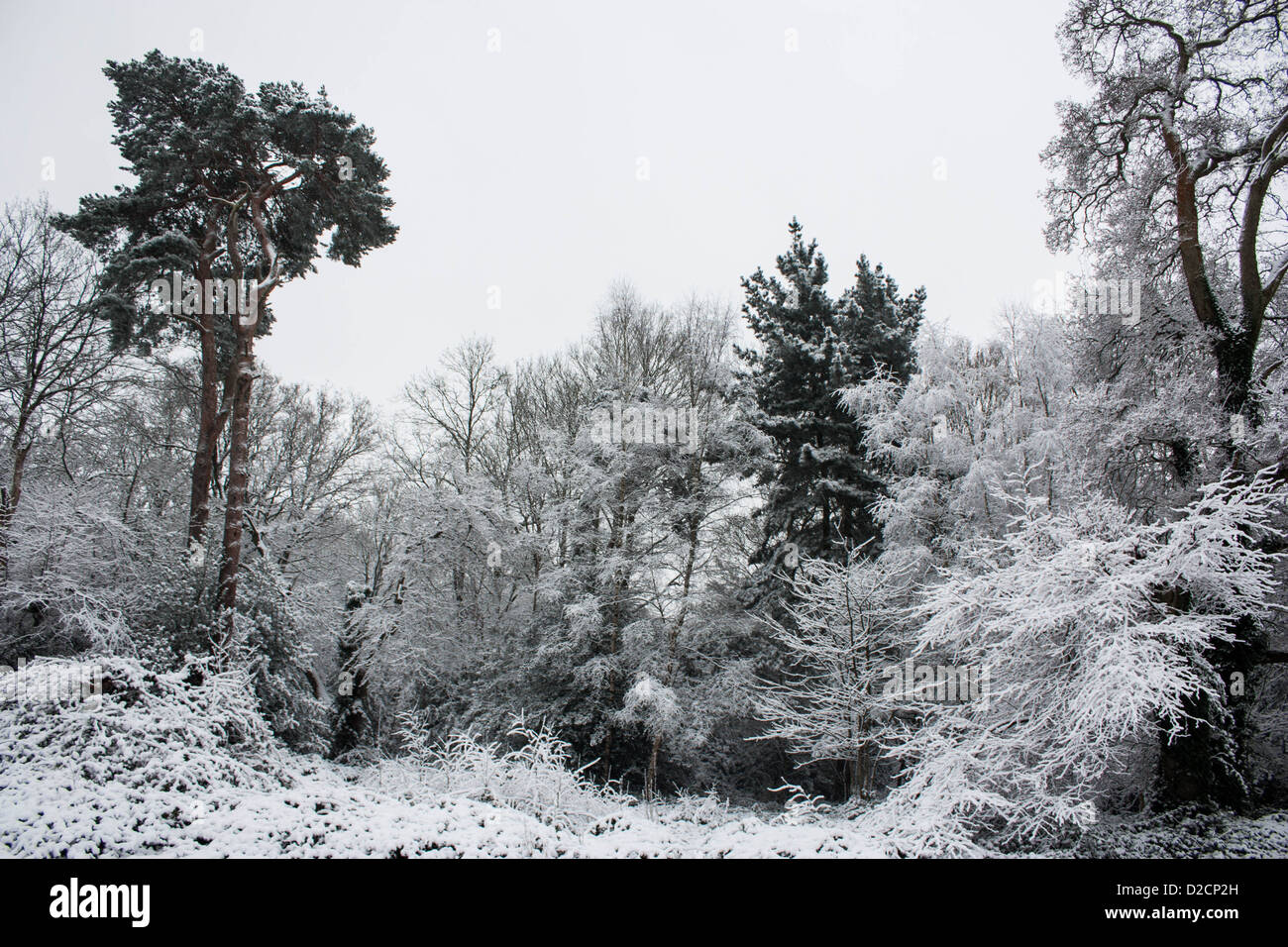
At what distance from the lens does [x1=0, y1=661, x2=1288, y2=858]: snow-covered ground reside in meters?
4.86

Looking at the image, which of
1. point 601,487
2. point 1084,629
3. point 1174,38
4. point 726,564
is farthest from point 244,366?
point 1174,38

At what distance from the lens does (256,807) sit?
18.2 feet

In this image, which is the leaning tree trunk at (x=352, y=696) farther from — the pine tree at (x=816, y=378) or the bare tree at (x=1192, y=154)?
the bare tree at (x=1192, y=154)
